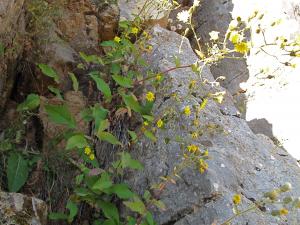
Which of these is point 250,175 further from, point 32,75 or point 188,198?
point 32,75

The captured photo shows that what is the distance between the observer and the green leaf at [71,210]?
1.98m

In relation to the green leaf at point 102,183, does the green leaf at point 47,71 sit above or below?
above

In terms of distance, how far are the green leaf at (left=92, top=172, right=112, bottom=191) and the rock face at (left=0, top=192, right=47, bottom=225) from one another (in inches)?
10.1

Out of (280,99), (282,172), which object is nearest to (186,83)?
A: (282,172)

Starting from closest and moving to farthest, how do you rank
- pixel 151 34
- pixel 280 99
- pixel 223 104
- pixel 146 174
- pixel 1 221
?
1. pixel 1 221
2. pixel 146 174
3. pixel 223 104
4. pixel 151 34
5. pixel 280 99

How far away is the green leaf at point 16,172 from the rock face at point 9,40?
14.4 inches

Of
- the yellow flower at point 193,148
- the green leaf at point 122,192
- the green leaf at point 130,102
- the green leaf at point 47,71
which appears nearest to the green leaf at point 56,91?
the green leaf at point 47,71

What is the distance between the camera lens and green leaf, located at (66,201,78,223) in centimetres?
198

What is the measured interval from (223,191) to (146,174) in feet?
1.33

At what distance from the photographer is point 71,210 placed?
1997 mm

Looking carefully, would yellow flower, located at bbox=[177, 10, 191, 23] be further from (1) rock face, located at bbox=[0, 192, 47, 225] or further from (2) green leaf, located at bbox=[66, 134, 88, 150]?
(1) rock face, located at bbox=[0, 192, 47, 225]

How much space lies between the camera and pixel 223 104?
290 centimetres

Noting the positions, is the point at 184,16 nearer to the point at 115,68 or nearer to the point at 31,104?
the point at 115,68

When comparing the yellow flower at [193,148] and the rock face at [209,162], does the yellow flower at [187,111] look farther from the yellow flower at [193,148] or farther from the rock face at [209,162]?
the yellow flower at [193,148]
